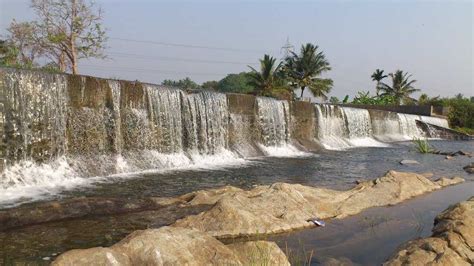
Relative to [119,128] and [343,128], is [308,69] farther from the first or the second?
[119,128]

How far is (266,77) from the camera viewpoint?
38.6m

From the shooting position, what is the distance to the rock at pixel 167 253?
11.1ft

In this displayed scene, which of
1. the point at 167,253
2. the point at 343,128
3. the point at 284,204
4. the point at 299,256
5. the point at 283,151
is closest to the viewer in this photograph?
the point at 167,253

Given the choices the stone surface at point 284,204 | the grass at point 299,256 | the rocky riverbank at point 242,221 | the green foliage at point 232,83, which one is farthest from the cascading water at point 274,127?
the green foliage at point 232,83

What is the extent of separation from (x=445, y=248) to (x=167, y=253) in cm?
276

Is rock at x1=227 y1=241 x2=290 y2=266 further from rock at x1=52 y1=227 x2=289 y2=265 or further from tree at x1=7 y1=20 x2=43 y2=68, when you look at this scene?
tree at x1=7 y1=20 x2=43 y2=68

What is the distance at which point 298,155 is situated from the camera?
1944 cm

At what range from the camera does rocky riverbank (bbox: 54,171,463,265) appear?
3.69 m

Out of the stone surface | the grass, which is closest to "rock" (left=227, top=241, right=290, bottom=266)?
the grass

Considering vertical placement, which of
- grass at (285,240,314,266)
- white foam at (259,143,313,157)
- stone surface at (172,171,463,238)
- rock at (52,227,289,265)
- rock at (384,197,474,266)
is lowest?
white foam at (259,143,313,157)

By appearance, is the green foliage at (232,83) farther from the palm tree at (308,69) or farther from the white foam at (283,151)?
the white foam at (283,151)

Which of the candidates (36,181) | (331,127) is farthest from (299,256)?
(331,127)

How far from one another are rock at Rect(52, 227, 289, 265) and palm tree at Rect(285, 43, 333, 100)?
39.4 m

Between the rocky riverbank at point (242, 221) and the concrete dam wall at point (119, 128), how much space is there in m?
4.99
